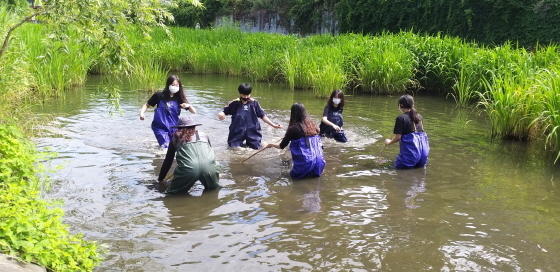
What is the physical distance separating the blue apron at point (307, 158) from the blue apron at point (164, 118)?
2.21m

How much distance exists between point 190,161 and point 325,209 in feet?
5.44

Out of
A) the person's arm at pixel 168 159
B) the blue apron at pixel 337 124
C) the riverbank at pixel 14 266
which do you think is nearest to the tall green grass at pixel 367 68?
the blue apron at pixel 337 124

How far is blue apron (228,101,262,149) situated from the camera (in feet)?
28.1

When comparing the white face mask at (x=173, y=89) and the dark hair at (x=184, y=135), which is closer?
the dark hair at (x=184, y=135)

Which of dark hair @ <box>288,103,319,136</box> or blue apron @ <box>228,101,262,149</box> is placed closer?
dark hair @ <box>288,103,319,136</box>

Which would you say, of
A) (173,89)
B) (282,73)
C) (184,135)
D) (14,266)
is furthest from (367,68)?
(14,266)

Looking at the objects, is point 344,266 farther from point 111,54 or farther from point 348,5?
point 348,5

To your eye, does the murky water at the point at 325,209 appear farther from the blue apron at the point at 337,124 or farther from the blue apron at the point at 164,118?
the blue apron at the point at 164,118

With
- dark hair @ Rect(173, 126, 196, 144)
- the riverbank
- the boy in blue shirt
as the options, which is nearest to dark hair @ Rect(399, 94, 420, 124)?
the boy in blue shirt

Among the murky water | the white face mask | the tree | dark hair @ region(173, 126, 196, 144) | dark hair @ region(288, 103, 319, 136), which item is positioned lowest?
the murky water

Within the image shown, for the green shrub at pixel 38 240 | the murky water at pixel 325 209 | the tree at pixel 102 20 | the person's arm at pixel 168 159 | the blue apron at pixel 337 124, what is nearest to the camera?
the green shrub at pixel 38 240

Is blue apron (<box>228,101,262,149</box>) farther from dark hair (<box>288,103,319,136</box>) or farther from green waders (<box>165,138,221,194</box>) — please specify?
green waders (<box>165,138,221,194</box>)

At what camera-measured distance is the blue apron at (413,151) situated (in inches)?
300

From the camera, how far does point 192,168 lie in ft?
20.4
